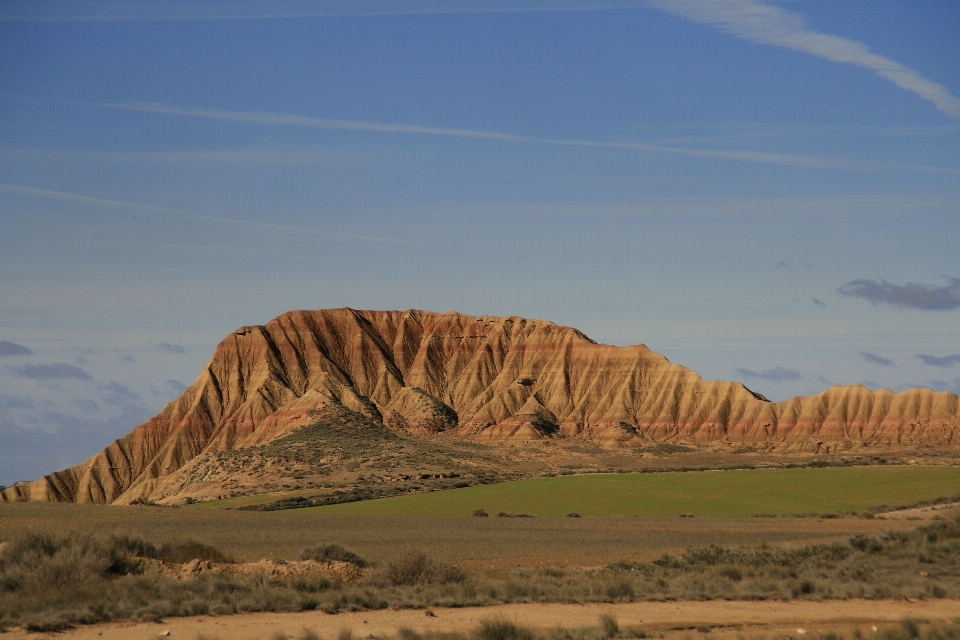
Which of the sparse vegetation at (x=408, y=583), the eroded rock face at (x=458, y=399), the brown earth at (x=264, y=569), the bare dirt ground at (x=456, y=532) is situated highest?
the eroded rock face at (x=458, y=399)

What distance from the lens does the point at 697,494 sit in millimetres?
65438

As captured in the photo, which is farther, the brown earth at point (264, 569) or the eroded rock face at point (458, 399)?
the eroded rock face at point (458, 399)

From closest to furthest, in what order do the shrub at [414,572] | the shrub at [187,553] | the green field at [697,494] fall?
the shrub at [414,572], the shrub at [187,553], the green field at [697,494]

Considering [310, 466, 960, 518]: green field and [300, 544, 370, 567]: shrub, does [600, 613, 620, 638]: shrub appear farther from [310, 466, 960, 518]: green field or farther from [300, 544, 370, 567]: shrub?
[310, 466, 960, 518]: green field

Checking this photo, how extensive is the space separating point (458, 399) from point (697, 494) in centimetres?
8259

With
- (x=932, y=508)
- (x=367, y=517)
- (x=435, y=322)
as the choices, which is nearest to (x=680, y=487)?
(x=932, y=508)

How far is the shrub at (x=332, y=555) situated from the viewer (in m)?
28.2

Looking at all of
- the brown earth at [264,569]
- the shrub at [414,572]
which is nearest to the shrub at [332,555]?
the brown earth at [264,569]

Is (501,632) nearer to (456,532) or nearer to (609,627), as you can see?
(609,627)

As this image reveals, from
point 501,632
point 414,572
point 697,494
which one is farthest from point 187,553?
point 697,494

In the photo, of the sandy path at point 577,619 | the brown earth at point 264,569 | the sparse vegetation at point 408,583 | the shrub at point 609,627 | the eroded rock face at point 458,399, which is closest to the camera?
the shrub at point 609,627

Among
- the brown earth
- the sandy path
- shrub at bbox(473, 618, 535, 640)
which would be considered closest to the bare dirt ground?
the brown earth

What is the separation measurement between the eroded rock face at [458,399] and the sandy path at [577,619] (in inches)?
3583

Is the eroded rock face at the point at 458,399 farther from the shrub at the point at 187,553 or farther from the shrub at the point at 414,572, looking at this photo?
the shrub at the point at 414,572
